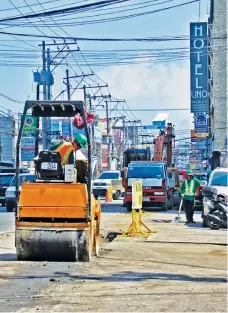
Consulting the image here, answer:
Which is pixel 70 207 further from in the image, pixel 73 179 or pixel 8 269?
pixel 8 269

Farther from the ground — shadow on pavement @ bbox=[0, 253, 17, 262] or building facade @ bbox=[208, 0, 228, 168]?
building facade @ bbox=[208, 0, 228, 168]

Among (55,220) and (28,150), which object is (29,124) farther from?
(28,150)

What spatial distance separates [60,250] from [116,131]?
108 m

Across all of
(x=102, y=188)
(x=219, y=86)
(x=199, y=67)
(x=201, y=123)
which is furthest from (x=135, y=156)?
(x=201, y=123)

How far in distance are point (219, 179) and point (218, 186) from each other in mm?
788

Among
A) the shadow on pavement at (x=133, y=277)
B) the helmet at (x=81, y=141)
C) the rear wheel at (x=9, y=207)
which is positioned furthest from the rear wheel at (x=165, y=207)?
the shadow on pavement at (x=133, y=277)

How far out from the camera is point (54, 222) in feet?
41.8

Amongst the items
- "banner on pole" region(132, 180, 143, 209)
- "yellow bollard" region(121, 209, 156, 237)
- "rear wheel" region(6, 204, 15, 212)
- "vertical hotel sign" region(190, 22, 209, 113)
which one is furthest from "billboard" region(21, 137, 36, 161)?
"yellow bollard" region(121, 209, 156, 237)

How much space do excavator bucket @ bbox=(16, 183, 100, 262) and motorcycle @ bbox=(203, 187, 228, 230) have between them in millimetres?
9153

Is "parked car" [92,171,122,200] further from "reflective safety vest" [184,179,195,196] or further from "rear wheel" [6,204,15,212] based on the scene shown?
"reflective safety vest" [184,179,195,196]

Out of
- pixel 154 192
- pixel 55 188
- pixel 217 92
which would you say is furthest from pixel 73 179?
pixel 217 92

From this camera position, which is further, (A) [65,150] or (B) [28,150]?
(B) [28,150]

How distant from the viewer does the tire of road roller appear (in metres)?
12.6

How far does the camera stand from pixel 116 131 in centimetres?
12050
